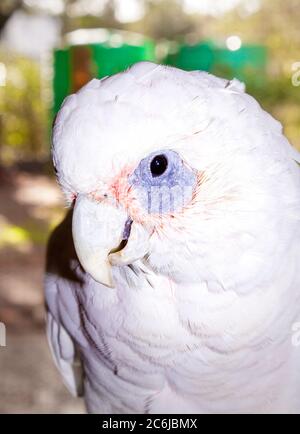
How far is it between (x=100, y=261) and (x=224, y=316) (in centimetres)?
22

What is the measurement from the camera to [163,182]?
651 millimetres

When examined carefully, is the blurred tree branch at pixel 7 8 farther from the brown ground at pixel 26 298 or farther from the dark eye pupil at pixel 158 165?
the dark eye pupil at pixel 158 165

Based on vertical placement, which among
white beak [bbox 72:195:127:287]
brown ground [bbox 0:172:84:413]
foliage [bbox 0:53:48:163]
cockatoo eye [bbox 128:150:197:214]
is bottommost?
brown ground [bbox 0:172:84:413]

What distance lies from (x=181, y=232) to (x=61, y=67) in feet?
5.15

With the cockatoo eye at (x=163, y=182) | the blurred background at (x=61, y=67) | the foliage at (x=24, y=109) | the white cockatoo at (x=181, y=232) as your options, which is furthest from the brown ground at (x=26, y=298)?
the cockatoo eye at (x=163, y=182)

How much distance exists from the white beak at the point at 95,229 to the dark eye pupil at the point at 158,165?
7cm

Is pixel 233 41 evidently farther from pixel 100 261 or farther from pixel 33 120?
pixel 33 120

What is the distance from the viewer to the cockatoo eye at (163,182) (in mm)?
640

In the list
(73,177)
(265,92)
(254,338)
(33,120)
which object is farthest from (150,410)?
(33,120)

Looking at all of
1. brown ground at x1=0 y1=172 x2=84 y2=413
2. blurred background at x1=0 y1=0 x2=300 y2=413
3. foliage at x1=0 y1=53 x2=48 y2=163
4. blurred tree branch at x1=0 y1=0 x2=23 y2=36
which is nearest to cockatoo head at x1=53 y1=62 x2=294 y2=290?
blurred background at x1=0 y1=0 x2=300 y2=413

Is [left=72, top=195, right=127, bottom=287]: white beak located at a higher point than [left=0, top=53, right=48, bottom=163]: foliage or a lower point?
higher

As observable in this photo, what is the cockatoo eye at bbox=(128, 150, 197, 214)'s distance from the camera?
25.2 inches

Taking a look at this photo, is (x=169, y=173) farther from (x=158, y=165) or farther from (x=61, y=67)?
(x=61, y=67)

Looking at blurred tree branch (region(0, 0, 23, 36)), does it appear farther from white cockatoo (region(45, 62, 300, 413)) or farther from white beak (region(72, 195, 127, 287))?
white beak (region(72, 195, 127, 287))
